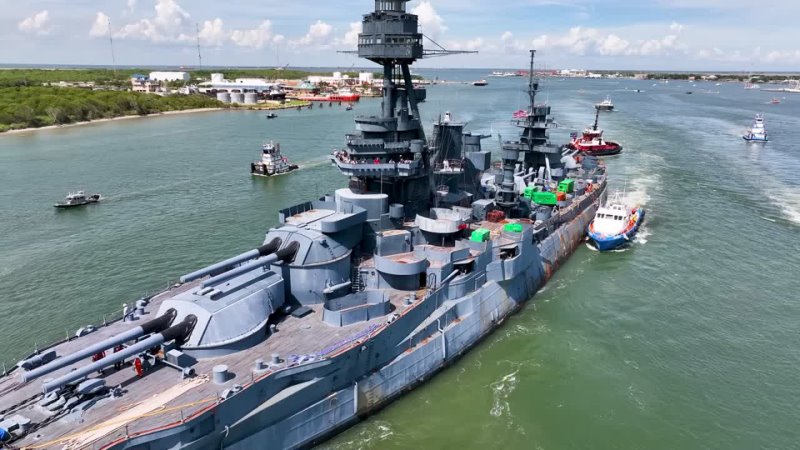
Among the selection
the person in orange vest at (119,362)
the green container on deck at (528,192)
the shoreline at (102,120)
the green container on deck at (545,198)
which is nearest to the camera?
the person in orange vest at (119,362)

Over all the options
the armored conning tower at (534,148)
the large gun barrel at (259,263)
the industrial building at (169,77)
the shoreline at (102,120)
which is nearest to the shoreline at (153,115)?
the shoreline at (102,120)

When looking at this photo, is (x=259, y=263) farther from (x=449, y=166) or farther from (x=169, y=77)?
(x=169, y=77)

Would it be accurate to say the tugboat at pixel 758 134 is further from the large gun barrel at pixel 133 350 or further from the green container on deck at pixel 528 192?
the large gun barrel at pixel 133 350

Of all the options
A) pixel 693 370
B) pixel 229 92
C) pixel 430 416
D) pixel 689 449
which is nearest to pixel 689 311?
pixel 693 370

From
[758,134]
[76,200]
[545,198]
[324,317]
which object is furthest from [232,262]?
[758,134]

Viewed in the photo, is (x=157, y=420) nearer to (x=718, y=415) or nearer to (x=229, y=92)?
(x=718, y=415)
